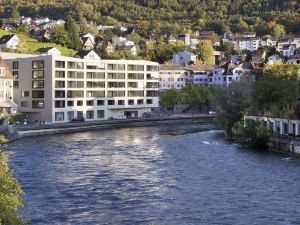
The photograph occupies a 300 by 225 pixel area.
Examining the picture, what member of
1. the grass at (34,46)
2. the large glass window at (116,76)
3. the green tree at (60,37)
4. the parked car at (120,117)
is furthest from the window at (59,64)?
the green tree at (60,37)

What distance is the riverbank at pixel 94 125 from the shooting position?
80688mm

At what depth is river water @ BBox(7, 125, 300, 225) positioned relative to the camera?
32.5 metres

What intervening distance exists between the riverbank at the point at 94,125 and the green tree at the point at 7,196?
57724 mm

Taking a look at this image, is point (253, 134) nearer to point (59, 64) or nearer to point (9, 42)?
point (59, 64)

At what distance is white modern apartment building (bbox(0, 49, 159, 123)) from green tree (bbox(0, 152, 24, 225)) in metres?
84.6

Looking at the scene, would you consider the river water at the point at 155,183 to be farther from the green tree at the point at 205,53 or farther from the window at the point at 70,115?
the green tree at the point at 205,53

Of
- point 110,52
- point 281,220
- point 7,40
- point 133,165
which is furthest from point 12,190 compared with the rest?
point 110,52

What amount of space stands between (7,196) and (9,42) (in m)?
136

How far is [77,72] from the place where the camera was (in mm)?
108625

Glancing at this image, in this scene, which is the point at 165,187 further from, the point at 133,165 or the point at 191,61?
the point at 191,61

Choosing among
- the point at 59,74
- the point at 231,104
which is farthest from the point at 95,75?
the point at 231,104

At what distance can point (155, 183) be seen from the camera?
4212cm

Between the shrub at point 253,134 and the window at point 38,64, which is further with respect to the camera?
the window at point 38,64

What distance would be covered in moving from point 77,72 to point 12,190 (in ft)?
302
